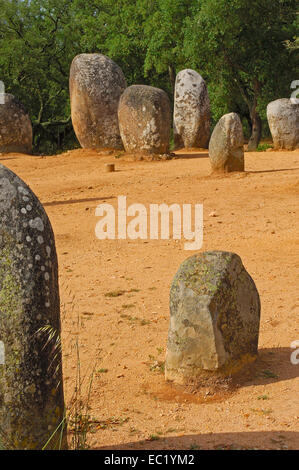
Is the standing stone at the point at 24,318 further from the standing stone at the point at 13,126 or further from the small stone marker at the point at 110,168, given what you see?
the standing stone at the point at 13,126

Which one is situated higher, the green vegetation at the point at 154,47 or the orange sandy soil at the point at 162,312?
the green vegetation at the point at 154,47

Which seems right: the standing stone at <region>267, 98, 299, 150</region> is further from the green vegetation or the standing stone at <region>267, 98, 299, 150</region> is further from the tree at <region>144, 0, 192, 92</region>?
the tree at <region>144, 0, 192, 92</region>

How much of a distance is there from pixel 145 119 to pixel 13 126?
5415 millimetres

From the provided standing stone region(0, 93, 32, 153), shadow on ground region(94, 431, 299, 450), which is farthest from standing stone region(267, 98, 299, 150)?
shadow on ground region(94, 431, 299, 450)

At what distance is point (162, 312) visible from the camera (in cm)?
650

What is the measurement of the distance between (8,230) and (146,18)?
26410 mm

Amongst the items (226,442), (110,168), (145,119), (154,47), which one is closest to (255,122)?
(154,47)

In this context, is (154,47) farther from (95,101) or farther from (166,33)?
(95,101)

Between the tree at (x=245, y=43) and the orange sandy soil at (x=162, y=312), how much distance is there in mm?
9961

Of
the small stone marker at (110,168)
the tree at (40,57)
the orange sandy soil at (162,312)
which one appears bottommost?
the orange sandy soil at (162,312)

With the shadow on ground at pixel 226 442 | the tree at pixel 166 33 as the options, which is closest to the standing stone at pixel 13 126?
the tree at pixel 166 33

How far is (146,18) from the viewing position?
27.9 m

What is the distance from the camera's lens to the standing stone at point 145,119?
59.6 feet

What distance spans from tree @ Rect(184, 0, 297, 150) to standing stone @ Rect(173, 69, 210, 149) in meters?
1.78
